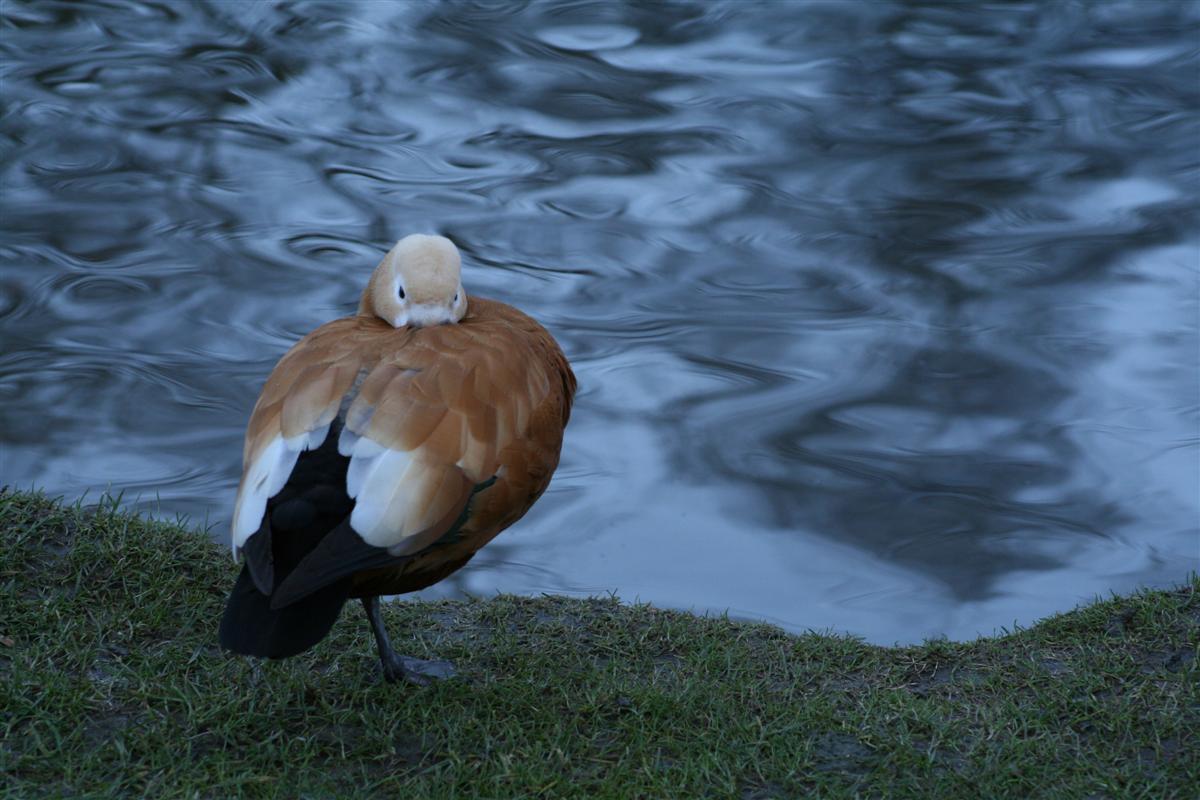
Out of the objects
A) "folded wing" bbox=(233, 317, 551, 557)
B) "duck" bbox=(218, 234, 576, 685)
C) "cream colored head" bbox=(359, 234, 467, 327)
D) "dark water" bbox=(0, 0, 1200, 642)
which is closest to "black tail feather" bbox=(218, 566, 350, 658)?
"duck" bbox=(218, 234, 576, 685)

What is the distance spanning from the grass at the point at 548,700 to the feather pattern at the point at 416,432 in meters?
0.40

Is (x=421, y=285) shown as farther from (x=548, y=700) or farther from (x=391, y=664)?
(x=548, y=700)

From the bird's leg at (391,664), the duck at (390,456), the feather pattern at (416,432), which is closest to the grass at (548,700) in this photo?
the bird's leg at (391,664)

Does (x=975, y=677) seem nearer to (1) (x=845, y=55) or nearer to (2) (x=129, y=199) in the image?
(2) (x=129, y=199)

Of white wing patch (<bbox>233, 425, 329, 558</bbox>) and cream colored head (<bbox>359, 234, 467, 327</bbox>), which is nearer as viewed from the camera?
white wing patch (<bbox>233, 425, 329, 558</bbox>)

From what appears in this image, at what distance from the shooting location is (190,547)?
392cm

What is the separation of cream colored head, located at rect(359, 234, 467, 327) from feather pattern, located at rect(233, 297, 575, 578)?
78 mm

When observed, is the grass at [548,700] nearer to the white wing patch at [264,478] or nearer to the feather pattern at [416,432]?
the feather pattern at [416,432]

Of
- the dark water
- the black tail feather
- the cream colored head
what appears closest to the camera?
the black tail feather

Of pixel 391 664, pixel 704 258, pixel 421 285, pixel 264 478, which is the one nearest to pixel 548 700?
pixel 391 664

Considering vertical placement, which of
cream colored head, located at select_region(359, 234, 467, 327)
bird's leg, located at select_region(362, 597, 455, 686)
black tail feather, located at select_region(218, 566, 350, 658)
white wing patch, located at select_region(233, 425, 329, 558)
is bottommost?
bird's leg, located at select_region(362, 597, 455, 686)

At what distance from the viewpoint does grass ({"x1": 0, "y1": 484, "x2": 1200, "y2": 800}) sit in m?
3.04

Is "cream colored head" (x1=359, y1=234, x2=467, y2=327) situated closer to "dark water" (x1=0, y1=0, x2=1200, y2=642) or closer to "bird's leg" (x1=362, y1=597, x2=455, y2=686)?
"bird's leg" (x1=362, y1=597, x2=455, y2=686)

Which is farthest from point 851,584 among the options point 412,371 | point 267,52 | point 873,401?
point 267,52
